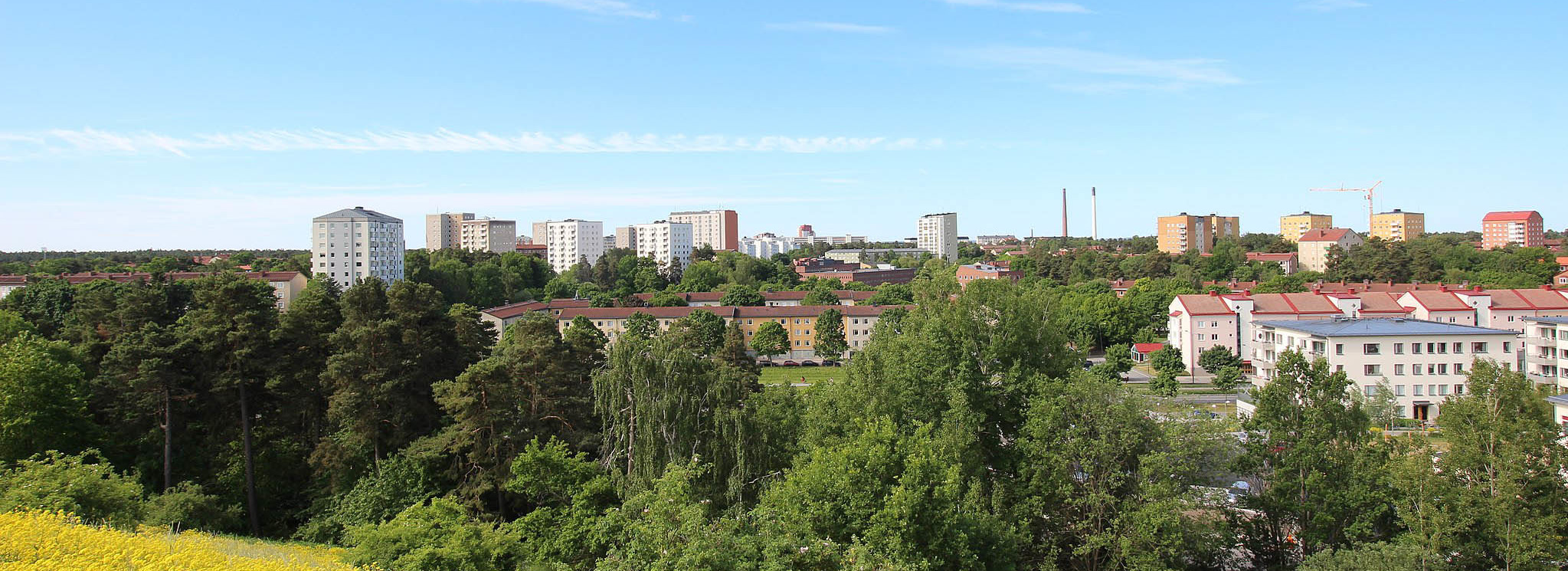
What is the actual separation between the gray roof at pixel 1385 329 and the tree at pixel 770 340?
87.7 ft

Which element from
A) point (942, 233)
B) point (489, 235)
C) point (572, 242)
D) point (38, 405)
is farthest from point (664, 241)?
point (38, 405)

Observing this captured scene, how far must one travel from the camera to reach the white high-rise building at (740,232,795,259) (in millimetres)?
157250

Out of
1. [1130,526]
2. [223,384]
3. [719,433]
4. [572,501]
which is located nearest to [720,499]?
[719,433]

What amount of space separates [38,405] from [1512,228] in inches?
5614

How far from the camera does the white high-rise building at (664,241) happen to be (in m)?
122

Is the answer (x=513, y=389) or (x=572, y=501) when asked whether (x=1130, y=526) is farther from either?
(x=513, y=389)

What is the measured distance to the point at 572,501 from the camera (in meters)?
15.6

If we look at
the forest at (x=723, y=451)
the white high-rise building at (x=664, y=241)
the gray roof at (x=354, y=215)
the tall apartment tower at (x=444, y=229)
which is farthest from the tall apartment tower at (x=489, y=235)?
the forest at (x=723, y=451)

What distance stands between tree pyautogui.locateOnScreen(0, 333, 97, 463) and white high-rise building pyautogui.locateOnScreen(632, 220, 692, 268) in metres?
101

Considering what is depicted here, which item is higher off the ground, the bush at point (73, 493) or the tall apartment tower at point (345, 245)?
the tall apartment tower at point (345, 245)

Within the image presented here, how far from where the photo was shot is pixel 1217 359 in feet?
136

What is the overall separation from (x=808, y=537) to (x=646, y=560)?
7.53ft

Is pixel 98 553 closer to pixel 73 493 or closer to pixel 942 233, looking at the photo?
pixel 73 493

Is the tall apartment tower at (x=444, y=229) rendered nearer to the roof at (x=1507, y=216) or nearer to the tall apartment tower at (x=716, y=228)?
the tall apartment tower at (x=716, y=228)
